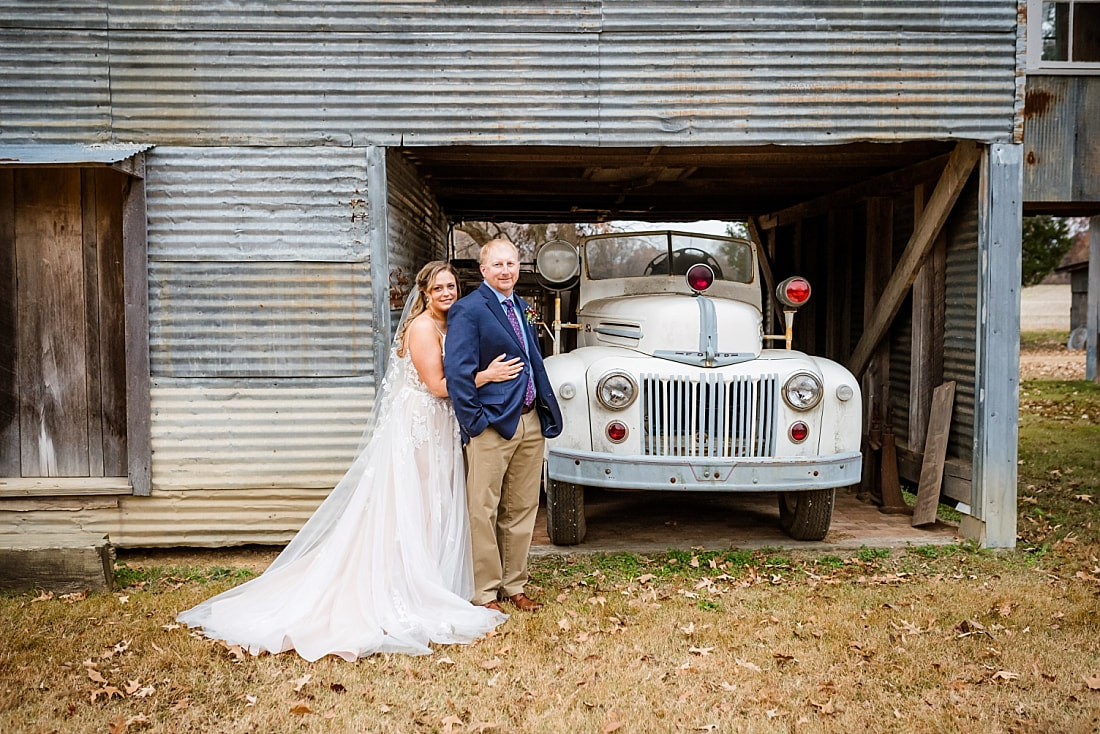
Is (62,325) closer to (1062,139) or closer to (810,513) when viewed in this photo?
(810,513)

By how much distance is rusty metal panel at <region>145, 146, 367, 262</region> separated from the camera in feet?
18.5

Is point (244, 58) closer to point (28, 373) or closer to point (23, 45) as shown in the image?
point (23, 45)

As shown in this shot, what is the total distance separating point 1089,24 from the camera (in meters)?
8.48

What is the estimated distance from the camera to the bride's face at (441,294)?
4852 millimetres

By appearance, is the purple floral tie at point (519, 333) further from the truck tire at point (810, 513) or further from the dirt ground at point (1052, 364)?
the dirt ground at point (1052, 364)

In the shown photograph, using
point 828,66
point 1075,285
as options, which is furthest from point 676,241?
point 1075,285

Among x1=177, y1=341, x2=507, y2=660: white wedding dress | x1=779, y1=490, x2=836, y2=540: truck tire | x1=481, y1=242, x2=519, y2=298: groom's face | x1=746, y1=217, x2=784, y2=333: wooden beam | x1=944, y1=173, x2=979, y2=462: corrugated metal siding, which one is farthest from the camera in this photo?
x1=746, y1=217, x2=784, y2=333: wooden beam

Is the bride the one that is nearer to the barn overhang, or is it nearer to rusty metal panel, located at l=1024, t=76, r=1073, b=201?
the barn overhang

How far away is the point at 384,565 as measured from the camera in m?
4.61

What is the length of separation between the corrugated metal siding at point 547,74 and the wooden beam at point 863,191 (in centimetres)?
93

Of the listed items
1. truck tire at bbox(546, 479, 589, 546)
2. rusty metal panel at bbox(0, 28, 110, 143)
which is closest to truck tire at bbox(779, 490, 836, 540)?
truck tire at bbox(546, 479, 589, 546)

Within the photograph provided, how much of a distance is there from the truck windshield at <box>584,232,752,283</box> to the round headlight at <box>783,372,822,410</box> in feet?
5.75

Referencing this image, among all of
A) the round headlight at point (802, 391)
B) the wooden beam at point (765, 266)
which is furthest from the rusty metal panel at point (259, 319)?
the wooden beam at point (765, 266)

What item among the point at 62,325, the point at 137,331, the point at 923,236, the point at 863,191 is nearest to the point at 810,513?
the point at 923,236
